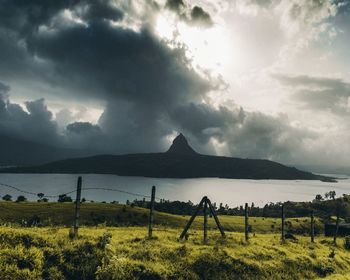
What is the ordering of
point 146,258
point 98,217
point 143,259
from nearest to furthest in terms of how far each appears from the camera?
1. point 143,259
2. point 146,258
3. point 98,217

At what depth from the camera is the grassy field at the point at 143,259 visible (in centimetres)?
1728

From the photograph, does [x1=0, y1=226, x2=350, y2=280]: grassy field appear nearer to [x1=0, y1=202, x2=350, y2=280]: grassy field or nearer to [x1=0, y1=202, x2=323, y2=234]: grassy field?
[x1=0, y1=202, x2=350, y2=280]: grassy field

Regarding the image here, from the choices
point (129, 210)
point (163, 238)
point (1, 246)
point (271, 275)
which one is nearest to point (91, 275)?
point (1, 246)

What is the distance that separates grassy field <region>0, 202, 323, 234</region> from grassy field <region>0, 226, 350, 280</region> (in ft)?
144

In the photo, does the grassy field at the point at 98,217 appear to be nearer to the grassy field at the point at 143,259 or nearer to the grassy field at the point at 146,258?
the grassy field at the point at 146,258

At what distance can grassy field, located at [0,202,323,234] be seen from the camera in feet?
246

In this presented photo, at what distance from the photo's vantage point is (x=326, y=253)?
3294 cm

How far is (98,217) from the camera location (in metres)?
88.8

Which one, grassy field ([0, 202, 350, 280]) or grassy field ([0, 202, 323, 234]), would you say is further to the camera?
grassy field ([0, 202, 323, 234])

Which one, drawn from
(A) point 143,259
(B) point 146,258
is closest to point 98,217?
(B) point 146,258

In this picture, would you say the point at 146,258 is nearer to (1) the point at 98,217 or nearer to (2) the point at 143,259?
(2) the point at 143,259

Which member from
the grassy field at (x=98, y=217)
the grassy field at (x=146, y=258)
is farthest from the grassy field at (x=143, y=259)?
the grassy field at (x=98, y=217)

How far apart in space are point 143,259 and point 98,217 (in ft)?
235

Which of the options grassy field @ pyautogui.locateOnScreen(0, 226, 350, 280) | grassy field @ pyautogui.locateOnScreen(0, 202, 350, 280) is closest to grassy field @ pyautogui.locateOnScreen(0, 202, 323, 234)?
grassy field @ pyautogui.locateOnScreen(0, 202, 350, 280)
